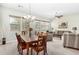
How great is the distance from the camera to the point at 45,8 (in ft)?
7.47

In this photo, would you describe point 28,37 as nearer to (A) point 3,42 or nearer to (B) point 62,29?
(A) point 3,42

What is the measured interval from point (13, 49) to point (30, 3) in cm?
117

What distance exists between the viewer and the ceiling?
222cm

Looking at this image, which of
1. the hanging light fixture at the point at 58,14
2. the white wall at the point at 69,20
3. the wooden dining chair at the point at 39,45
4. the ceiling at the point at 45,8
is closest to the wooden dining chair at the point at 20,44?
the wooden dining chair at the point at 39,45

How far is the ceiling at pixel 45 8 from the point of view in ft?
7.29

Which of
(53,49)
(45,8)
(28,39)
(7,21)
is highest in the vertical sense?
(45,8)

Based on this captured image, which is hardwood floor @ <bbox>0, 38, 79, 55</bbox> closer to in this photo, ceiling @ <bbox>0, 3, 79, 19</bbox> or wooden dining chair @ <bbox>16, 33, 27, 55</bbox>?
wooden dining chair @ <bbox>16, 33, 27, 55</bbox>

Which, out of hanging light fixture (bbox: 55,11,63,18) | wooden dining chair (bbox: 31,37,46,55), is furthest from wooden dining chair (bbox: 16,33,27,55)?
hanging light fixture (bbox: 55,11,63,18)

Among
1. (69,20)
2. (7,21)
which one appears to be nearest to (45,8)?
(69,20)

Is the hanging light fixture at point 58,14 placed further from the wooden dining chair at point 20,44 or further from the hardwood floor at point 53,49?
the wooden dining chair at point 20,44

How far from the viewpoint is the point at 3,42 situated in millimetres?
2217

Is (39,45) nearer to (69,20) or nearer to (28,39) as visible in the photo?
(28,39)

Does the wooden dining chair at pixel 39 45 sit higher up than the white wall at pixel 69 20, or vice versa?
the white wall at pixel 69 20
